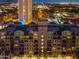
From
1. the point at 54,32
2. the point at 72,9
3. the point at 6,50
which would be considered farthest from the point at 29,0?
the point at 6,50

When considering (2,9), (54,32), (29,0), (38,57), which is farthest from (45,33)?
(2,9)

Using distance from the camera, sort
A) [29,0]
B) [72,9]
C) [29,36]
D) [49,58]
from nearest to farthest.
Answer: [49,58]
[29,36]
[29,0]
[72,9]

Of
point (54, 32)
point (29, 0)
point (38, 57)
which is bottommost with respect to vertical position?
point (38, 57)

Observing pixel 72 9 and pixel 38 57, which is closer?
pixel 38 57

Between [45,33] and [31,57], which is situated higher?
[45,33]

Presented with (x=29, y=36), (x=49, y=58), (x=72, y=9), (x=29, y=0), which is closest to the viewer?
(x=49, y=58)

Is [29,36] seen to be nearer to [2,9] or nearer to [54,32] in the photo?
[54,32]
